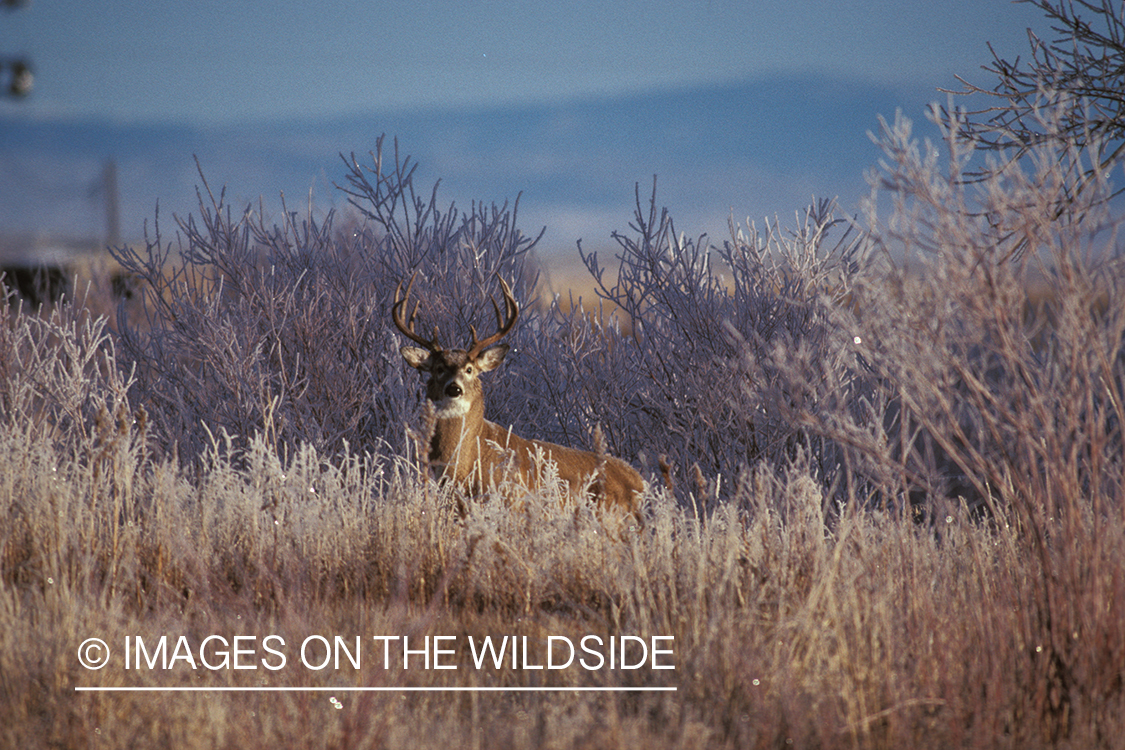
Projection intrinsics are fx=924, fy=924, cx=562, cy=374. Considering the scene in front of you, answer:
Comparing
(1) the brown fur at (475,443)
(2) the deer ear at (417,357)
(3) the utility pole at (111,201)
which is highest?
(3) the utility pole at (111,201)

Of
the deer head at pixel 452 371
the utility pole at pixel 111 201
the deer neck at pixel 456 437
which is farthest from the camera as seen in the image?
the utility pole at pixel 111 201

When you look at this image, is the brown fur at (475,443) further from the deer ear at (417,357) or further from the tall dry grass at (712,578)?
the tall dry grass at (712,578)

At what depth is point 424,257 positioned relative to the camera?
894 centimetres

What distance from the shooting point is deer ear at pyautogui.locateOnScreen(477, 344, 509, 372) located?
6891 mm

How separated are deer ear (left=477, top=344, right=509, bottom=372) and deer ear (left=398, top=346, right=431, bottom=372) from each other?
39 centimetres

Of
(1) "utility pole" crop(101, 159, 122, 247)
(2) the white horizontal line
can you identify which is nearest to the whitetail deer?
(2) the white horizontal line

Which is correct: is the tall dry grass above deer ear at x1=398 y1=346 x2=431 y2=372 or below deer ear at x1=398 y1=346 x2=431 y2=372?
below

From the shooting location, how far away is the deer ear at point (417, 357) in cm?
665

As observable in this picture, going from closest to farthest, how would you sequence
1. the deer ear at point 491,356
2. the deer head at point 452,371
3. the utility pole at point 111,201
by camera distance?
the deer head at point 452,371
the deer ear at point 491,356
the utility pole at point 111,201

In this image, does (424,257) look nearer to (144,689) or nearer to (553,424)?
(553,424)

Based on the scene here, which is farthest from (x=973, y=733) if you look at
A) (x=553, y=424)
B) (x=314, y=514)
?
(x=553, y=424)

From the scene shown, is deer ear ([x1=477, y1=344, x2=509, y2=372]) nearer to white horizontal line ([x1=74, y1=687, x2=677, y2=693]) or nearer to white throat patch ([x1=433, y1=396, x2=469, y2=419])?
white throat patch ([x1=433, y1=396, x2=469, y2=419])

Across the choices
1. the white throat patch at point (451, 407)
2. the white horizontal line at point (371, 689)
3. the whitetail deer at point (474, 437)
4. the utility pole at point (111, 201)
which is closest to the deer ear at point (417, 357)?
the whitetail deer at point (474, 437)

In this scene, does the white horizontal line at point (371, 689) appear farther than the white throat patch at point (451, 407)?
No
